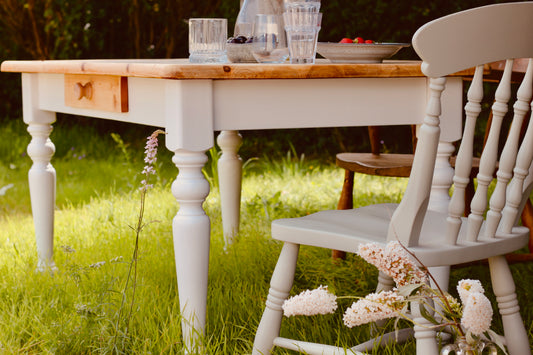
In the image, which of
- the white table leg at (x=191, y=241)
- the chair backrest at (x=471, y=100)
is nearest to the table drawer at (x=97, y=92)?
the white table leg at (x=191, y=241)

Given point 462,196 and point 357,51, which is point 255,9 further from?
point 462,196

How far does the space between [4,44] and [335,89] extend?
5.10 metres

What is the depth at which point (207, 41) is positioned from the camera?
2055 millimetres

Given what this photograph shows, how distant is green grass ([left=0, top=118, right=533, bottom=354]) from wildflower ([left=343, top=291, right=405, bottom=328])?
0.60 m

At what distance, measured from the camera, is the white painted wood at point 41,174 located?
274 cm

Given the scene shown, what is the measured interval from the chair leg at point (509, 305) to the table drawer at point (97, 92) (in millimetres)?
1046

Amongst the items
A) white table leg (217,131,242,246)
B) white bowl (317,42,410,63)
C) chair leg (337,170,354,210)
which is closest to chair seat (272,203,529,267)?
white bowl (317,42,410,63)

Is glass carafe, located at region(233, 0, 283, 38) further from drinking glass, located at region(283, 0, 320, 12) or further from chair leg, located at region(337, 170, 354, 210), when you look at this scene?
chair leg, located at region(337, 170, 354, 210)

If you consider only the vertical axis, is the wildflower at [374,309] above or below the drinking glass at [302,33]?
below

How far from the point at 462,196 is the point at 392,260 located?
0.29 metres

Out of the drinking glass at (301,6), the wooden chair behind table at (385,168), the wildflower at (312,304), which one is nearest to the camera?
the wildflower at (312,304)

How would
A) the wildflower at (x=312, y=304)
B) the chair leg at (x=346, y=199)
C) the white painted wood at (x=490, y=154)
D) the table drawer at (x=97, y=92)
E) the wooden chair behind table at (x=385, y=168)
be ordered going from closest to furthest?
the wildflower at (x=312, y=304) → the white painted wood at (x=490, y=154) → the table drawer at (x=97, y=92) → the wooden chair behind table at (x=385, y=168) → the chair leg at (x=346, y=199)

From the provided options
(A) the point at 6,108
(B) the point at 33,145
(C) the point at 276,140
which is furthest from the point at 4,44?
(B) the point at 33,145

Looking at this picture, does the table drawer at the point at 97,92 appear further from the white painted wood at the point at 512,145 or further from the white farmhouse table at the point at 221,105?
the white painted wood at the point at 512,145
